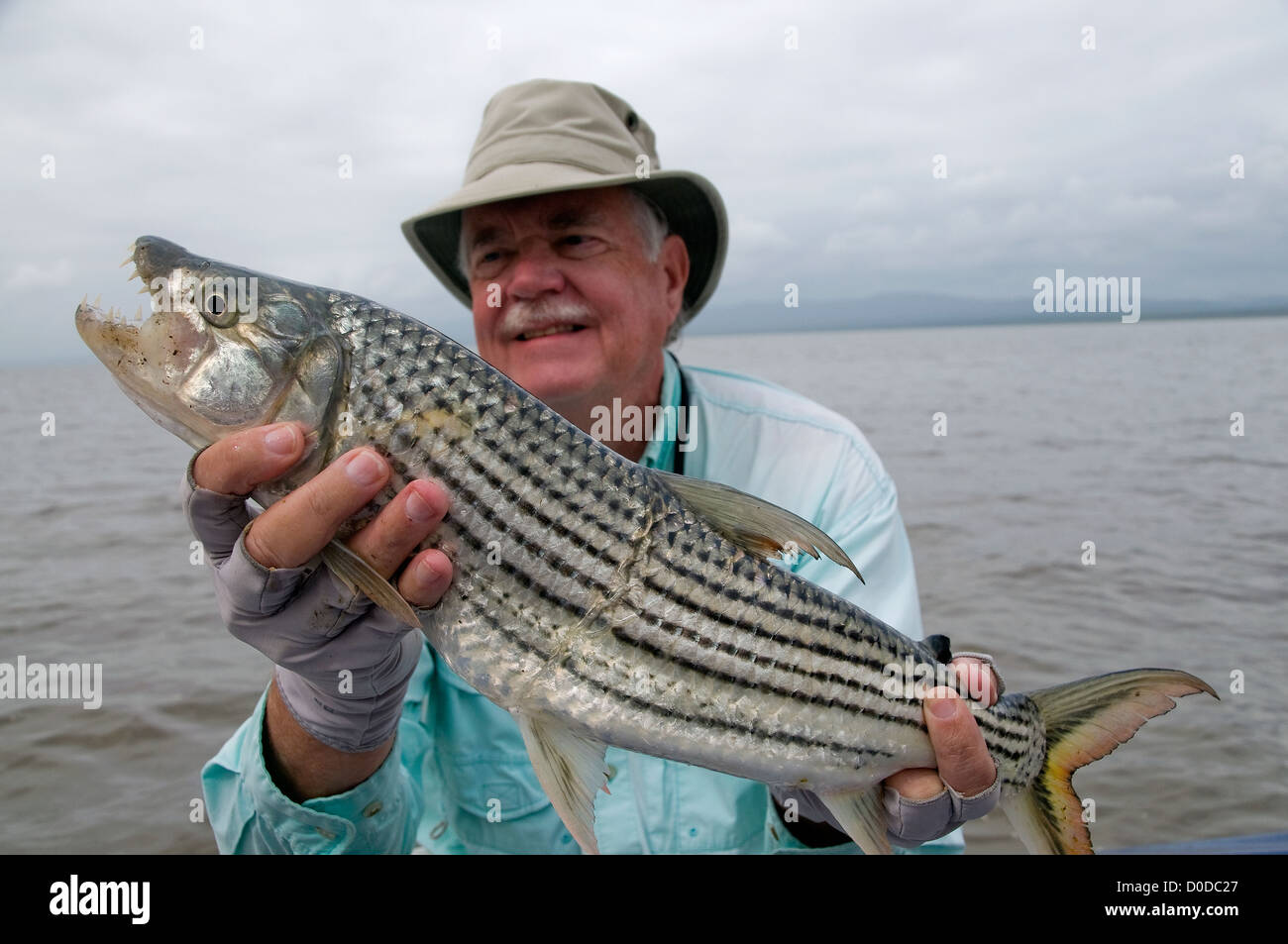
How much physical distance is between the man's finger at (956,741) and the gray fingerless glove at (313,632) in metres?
1.54

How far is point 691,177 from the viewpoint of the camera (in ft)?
13.5

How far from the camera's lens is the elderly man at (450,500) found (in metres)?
2.30

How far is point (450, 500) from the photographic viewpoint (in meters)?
2.22

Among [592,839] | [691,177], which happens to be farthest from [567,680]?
[691,177]

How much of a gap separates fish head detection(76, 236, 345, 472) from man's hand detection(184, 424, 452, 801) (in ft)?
0.28

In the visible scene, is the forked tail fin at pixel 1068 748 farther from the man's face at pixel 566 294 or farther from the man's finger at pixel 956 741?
the man's face at pixel 566 294

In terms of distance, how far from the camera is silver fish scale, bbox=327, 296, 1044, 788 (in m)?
2.23

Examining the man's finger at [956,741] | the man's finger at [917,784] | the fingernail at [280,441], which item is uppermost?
the fingernail at [280,441]

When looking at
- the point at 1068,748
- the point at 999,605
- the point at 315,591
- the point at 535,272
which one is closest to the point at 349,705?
the point at 315,591

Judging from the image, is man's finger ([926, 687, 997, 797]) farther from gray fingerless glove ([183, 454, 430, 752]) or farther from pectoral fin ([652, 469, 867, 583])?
gray fingerless glove ([183, 454, 430, 752])

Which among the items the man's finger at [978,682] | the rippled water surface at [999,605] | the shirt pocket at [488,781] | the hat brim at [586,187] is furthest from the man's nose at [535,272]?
the rippled water surface at [999,605]

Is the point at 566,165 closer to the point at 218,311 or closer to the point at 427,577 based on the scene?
the point at 218,311

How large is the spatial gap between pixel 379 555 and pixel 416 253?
3.10 m
